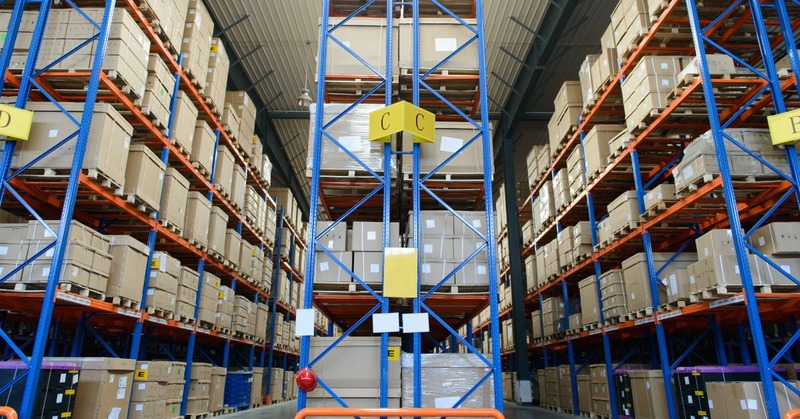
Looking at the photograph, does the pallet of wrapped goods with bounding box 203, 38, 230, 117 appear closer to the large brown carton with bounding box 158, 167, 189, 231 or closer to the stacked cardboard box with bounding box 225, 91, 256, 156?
the stacked cardboard box with bounding box 225, 91, 256, 156

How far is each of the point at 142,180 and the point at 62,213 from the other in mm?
1591

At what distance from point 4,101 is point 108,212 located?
2.01 m

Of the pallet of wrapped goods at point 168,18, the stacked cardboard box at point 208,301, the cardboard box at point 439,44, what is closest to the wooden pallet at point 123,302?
the stacked cardboard box at point 208,301

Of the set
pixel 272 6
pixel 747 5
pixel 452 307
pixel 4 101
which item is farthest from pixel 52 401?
pixel 747 5

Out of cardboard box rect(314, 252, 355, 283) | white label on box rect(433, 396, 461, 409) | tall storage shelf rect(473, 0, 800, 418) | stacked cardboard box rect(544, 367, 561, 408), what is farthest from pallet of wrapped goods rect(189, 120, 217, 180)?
stacked cardboard box rect(544, 367, 561, 408)

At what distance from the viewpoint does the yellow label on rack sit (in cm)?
562

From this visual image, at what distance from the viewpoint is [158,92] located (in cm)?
776

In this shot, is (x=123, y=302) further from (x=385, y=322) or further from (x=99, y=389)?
(x=385, y=322)

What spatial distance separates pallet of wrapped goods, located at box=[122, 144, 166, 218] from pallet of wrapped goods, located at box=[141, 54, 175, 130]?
585 mm

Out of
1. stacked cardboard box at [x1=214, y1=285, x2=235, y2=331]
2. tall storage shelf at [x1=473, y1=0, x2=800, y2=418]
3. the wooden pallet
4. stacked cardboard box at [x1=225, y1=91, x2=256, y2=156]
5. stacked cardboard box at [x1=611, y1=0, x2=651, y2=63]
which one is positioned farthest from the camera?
stacked cardboard box at [x1=225, y1=91, x2=256, y2=156]

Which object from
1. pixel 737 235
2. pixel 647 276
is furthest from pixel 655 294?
pixel 737 235

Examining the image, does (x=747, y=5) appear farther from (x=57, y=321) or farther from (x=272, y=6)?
(x=57, y=321)

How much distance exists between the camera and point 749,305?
228 inches

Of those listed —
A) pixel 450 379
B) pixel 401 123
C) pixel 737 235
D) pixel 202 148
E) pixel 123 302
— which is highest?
pixel 202 148
